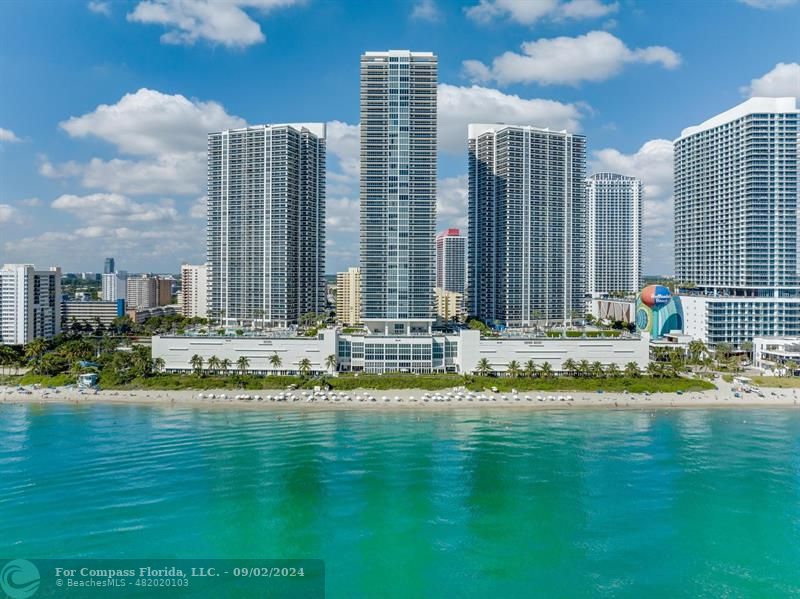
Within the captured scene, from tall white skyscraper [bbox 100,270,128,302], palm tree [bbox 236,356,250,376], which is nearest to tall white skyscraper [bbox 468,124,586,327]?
palm tree [bbox 236,356,250,376]

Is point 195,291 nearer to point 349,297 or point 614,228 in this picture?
point 349,297

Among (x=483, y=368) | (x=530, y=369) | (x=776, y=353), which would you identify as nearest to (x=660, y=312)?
(x=776, y=353)

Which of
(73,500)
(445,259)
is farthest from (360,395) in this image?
(445,259)

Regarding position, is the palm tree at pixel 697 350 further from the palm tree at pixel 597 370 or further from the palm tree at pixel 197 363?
the palm tree at pixel 197 363

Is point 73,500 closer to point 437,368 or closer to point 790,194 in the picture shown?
point 437,368

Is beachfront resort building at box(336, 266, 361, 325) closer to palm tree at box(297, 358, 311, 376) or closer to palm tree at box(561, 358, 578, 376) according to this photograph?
palm tree at box(297, 358, 311, 376)

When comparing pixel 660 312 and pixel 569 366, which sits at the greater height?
pixel 660 312
